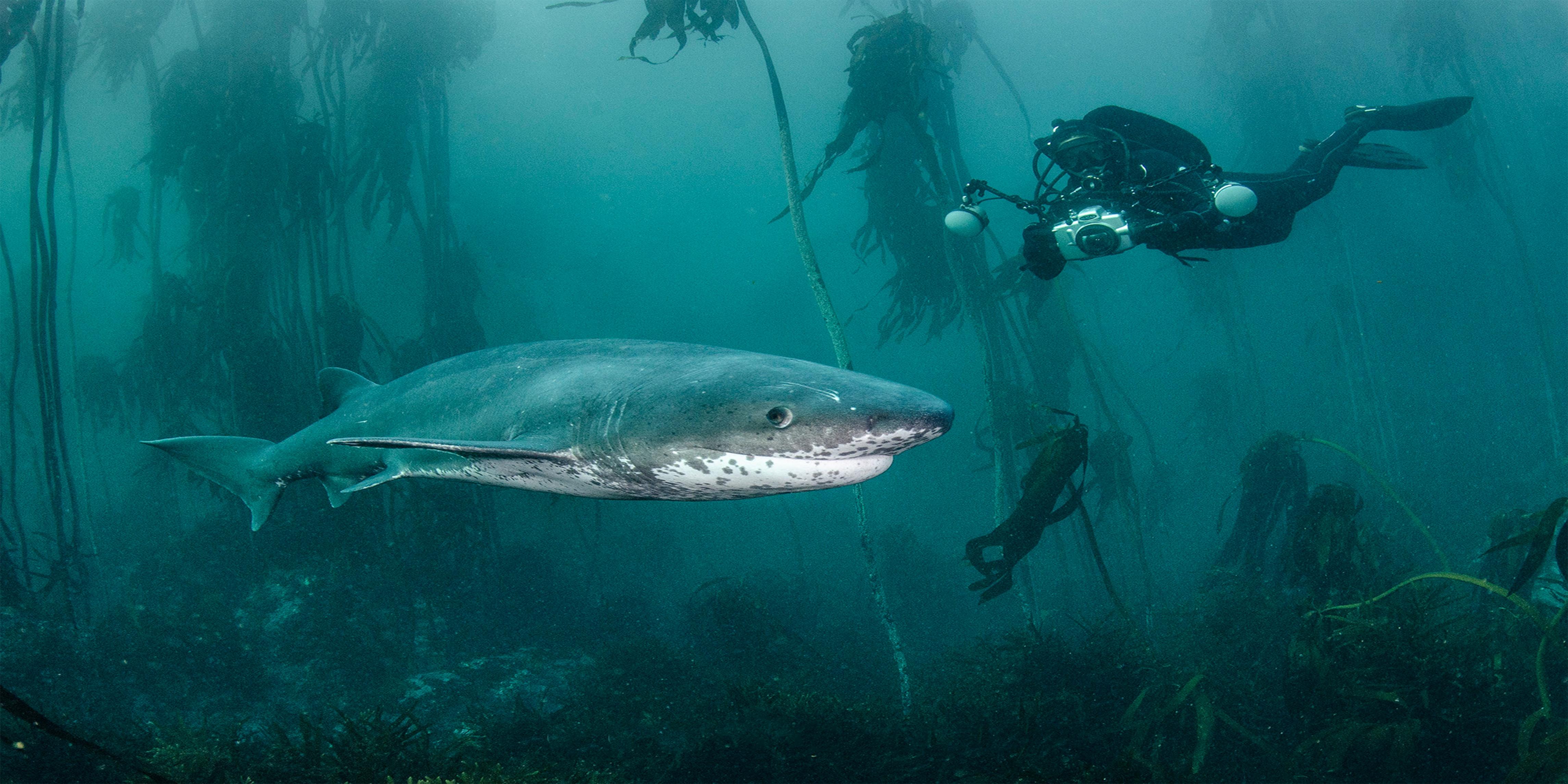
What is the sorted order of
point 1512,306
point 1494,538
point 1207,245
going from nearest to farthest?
point 1207,245
point 1494,538
point 1512,306

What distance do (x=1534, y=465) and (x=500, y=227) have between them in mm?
55437

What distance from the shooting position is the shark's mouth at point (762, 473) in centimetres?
222

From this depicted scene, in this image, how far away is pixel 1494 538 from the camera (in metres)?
7.42

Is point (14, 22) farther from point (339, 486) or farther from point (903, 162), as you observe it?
point (903, 162)

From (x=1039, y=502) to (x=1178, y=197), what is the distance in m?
3.39

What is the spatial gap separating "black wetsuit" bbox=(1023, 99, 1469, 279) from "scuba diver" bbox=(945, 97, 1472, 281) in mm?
10

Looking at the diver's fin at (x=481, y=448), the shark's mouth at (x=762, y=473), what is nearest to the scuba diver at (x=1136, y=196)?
the shark's mouth at (x=762, y=473)

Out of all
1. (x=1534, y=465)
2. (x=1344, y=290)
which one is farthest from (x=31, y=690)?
(x=1534, y=465)

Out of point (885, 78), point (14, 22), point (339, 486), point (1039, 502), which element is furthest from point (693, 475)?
point (14, 22)

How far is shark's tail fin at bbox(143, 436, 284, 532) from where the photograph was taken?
3.95 meters

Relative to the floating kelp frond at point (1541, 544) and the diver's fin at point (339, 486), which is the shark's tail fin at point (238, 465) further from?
the floating kelp frond at point (1541, 544)

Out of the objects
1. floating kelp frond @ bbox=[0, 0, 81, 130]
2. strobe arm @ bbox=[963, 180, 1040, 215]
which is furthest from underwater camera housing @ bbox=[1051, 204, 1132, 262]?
floating kelp frond @ bbox=[0, 0, 81, 130]

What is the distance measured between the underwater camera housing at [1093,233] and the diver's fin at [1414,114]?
4.71 meters

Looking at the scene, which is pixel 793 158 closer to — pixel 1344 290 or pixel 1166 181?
pixel 1166 181
